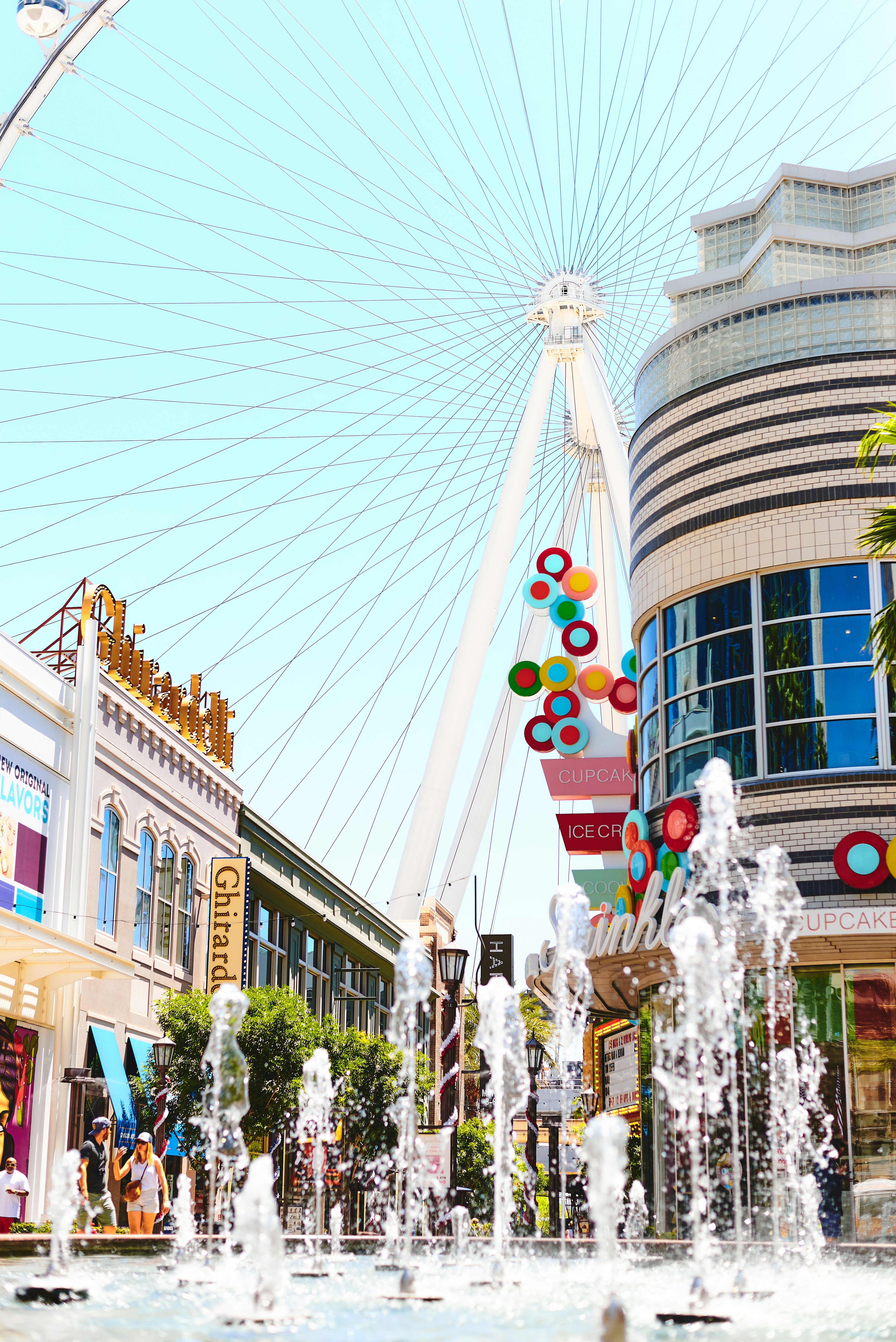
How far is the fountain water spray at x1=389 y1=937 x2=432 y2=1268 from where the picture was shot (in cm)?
1770

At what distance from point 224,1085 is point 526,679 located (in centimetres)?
1177

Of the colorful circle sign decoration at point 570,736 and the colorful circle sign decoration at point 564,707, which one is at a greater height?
the colorful circle sign decoration at point 564,707

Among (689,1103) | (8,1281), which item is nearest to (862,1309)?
(8,1281)

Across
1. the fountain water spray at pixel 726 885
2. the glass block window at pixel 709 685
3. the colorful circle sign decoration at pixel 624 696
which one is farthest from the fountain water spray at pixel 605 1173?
the colorful circle sign decoration at pixel 624 696

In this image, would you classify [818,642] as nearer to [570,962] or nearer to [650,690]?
[650,690]

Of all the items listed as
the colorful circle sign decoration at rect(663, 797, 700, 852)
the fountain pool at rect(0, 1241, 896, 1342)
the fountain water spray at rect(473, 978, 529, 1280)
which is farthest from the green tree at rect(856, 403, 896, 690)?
the fountain pool at rect(0, 1241, 896, 1342)

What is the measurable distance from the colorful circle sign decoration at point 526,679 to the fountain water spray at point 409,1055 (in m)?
9.26

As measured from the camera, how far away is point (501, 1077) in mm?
18672

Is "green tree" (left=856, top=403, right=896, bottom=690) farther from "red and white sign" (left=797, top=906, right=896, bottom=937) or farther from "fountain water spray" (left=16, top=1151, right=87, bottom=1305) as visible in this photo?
Result: "fountain water spray" (left=16, top=1151, right=87, bottom=1305)

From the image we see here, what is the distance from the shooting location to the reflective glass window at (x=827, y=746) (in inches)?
1023

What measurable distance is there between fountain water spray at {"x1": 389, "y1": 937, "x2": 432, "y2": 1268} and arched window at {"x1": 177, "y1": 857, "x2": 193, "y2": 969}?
6444 millimetres

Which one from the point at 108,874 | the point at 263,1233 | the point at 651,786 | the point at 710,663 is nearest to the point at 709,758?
the point at 710,663

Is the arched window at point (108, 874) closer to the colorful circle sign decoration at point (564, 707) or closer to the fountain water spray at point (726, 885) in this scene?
the colorful circle sign decoration at point (564, 707)

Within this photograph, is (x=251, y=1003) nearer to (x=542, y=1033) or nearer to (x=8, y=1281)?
(x=8, y=1281)
